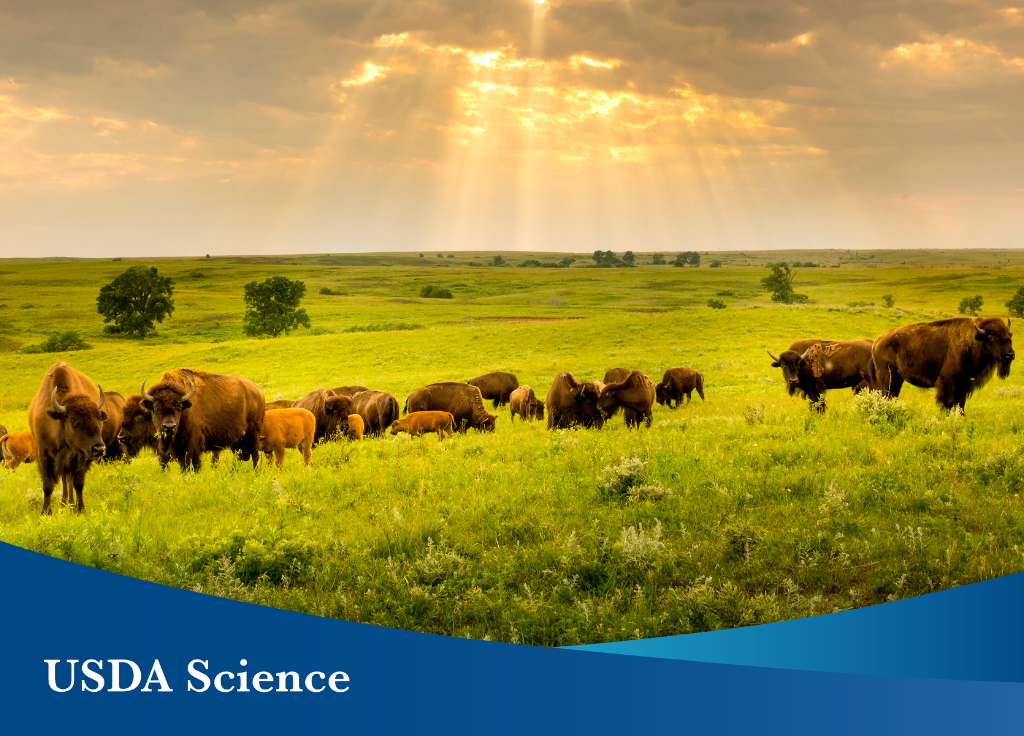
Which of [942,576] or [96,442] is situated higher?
[96,442]

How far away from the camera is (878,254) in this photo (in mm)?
26078

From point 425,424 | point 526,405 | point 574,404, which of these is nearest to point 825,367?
point 574,404

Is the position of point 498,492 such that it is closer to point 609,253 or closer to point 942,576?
point 942,576

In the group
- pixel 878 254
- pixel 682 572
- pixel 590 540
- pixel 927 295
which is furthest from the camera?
pixel 878 254

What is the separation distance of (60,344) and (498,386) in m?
14.6

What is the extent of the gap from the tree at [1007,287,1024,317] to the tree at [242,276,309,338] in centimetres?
1982

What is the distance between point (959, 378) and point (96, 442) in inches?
637

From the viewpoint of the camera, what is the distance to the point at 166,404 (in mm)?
10531

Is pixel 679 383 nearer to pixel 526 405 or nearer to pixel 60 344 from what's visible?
pixel 526 405

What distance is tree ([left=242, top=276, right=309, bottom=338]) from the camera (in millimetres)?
16234

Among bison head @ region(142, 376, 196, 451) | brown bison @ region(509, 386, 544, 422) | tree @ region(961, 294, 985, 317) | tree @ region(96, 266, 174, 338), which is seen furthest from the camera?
brown bison @ region(509, 386, 544, 422)

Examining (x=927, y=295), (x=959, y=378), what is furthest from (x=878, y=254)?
(x=959, y=378)

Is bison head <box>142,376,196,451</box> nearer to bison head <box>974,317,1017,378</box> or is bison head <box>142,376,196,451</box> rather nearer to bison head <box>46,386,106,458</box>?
bison head <box>46,386,106,458</box>

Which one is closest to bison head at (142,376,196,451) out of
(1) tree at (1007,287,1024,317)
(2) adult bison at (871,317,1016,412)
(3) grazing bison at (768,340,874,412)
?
(3) grazing bison at (768,340,874,412)
